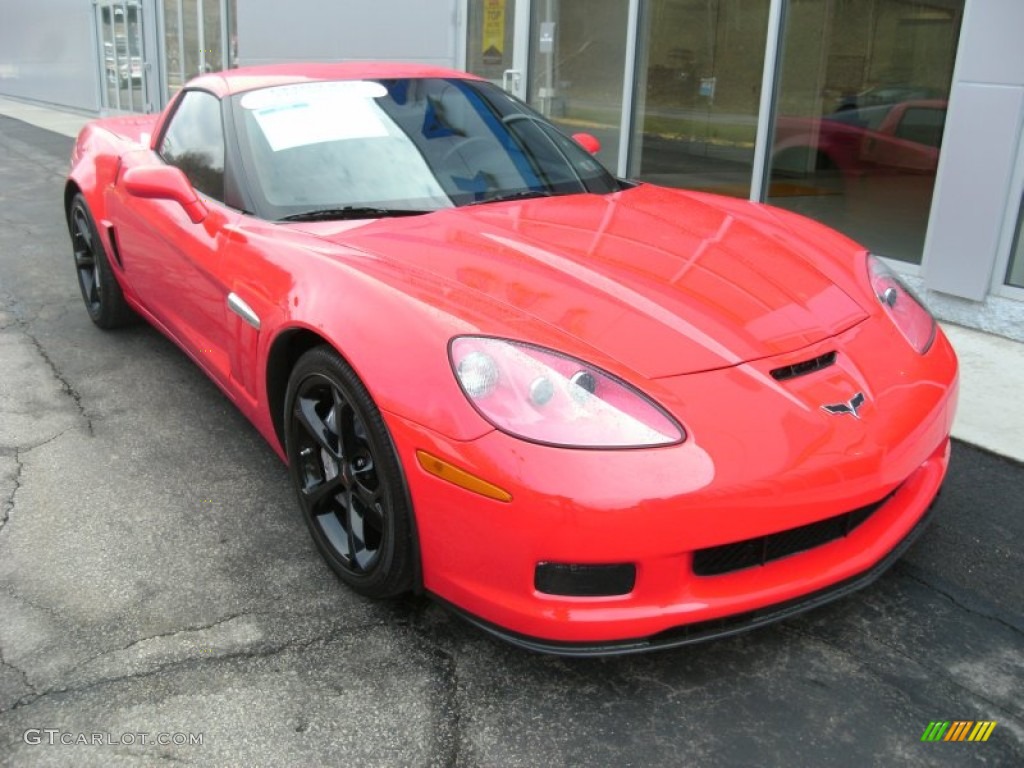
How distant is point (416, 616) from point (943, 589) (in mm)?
1463

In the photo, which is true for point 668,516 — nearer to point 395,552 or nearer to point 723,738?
point 723,738

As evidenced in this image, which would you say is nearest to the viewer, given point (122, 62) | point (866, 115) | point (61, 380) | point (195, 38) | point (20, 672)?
point (20, 672)

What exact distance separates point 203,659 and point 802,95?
→ 19.0ft

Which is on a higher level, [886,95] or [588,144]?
[886,95]

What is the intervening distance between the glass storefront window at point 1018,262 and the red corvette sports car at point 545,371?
86.3 inches

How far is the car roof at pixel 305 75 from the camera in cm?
359

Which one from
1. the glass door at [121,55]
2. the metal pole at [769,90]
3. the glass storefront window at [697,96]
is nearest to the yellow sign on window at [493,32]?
the glass storefront window at [697,96]

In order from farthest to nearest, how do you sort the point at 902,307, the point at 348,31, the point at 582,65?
the point at 348,31
the point at 582,65
the point at 902,307

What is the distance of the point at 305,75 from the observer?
364cm

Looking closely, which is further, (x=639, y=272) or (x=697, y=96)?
(x=697, y=96)

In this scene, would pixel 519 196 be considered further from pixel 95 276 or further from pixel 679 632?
pixel 95 276

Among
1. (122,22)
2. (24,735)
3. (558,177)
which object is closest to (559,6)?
(558,177)

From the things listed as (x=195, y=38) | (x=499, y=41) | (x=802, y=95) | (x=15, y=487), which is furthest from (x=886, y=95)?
(x=195, y=38)

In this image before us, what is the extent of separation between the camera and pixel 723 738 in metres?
2.02
